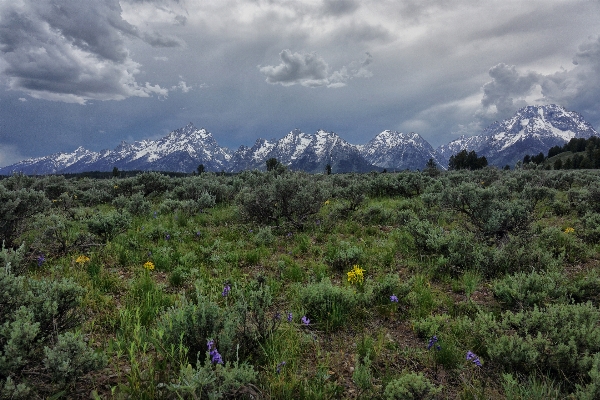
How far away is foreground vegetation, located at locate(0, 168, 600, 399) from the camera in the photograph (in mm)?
2754

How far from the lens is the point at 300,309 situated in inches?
181

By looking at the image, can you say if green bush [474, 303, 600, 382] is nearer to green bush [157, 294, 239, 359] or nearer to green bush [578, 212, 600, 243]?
green bush [157, 294, 239, 359]

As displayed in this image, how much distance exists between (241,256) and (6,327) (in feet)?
15.5

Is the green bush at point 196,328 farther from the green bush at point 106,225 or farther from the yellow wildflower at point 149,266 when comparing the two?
the green bush at point 106,225

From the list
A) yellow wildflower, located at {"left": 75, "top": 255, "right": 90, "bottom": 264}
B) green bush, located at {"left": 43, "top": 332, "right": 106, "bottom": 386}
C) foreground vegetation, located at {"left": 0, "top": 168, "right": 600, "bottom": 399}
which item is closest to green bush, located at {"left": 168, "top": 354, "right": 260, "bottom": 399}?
foreground vegetation, located at {"left": 0, "top": 168, "right": 600, "bottom": 399}

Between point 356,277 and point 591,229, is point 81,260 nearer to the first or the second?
point 356,277

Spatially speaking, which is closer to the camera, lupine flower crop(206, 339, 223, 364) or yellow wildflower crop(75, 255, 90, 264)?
lupine flower crop(206, 339, 223, 364)

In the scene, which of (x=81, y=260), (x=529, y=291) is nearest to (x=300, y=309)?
(x=529, y=291)

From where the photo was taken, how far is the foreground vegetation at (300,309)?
9.04ft

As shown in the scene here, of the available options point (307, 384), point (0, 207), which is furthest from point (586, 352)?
point (0, 207)

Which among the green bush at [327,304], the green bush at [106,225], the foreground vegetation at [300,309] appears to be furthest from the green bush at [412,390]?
the green bush at [106,225]

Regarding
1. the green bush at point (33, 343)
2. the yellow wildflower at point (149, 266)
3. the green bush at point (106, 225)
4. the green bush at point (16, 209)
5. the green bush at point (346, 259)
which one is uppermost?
the green bush at point (16, 209)

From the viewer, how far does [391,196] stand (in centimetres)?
1662

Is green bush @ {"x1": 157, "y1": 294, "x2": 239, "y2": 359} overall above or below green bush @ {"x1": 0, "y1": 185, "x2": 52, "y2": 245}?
below
